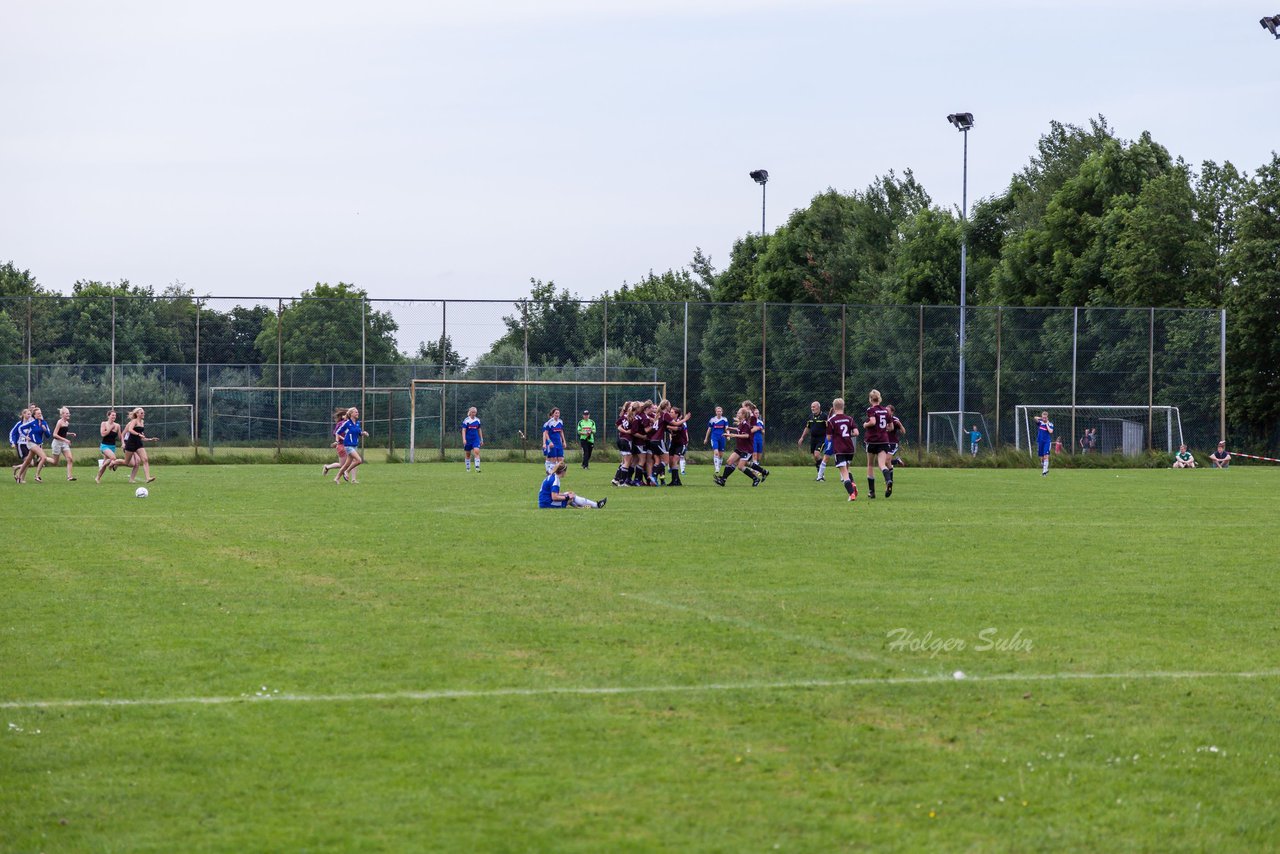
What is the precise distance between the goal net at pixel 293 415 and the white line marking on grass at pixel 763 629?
37605mm

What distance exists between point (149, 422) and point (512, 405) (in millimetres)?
12239

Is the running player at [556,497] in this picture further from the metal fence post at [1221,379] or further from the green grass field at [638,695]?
the metal fence post at [1221,379]

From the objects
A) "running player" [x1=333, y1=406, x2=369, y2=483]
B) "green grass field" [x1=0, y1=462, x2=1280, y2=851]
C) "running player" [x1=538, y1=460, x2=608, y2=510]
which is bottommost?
"green grass field" [x1=0, y1=462, x2=1280, y2=851]

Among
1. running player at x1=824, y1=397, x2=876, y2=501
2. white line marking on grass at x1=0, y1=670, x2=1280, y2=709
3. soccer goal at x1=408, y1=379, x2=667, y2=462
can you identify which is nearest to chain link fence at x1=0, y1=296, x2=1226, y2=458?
soccer goal at x1=408, y1=379, x2=667, y2=462

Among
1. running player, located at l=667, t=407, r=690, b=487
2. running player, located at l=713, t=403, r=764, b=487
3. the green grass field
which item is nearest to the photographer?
Answer: the green grass field

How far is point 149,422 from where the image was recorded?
1896 inches

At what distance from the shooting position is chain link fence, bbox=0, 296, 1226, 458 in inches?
1905

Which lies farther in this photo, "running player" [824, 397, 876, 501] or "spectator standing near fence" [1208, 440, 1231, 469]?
"spectator standing near fence" [1208, 440, 1231, 469]

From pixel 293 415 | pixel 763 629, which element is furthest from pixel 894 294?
pixel 763 629

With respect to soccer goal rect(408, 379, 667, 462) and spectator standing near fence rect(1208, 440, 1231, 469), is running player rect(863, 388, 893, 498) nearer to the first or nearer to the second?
soccer goal rect(408, 379, 667, 462)

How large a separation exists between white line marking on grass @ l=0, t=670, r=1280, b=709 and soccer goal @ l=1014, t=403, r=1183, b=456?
137 ft

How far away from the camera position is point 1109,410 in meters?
50.1

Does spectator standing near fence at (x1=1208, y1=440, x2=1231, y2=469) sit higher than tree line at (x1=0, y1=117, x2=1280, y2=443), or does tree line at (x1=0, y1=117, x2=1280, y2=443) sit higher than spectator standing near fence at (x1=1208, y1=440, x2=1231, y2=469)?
tree line at (x1=0, y1=117, x2=1280, y2=443)

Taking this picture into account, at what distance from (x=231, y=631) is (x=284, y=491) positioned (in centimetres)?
1921
